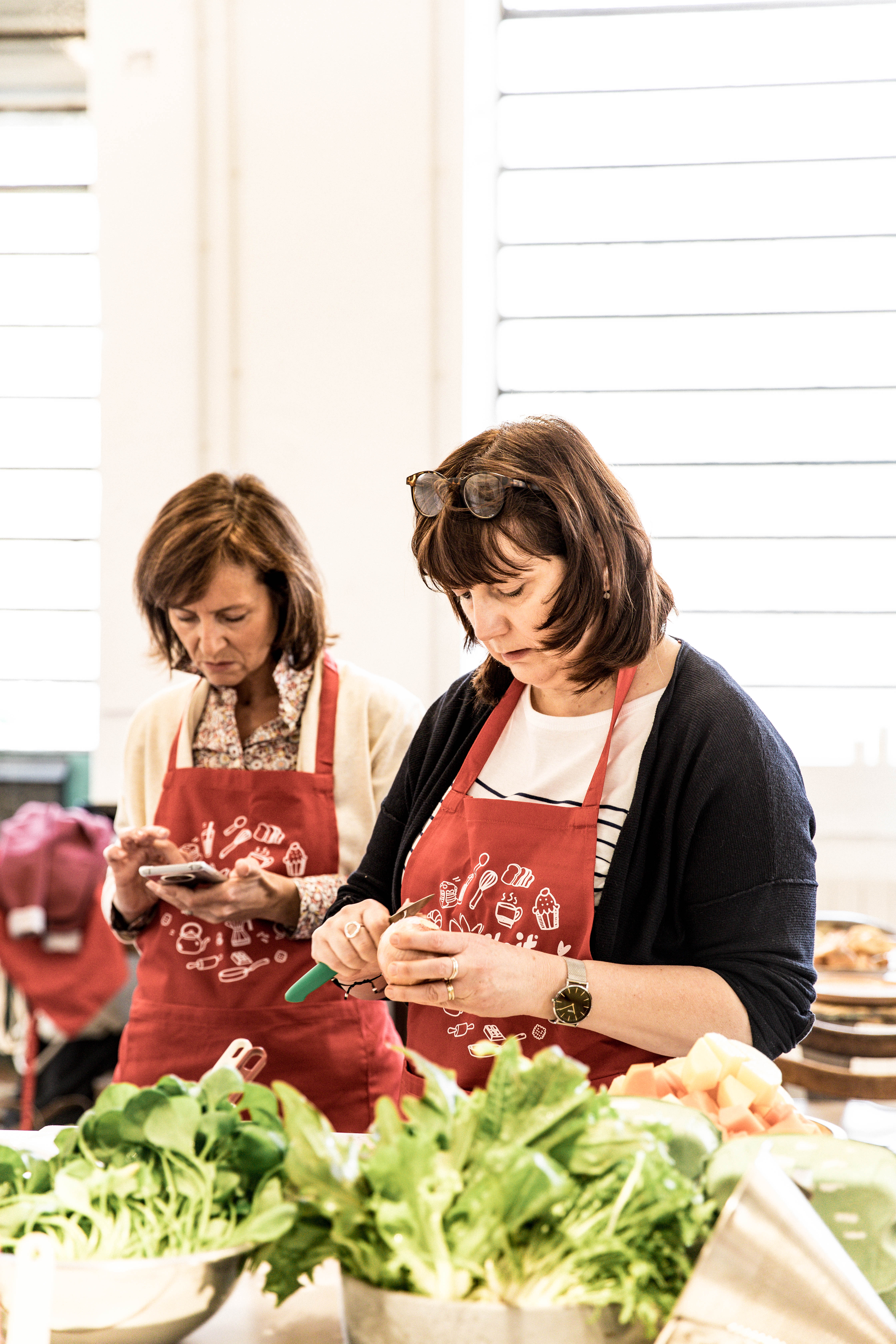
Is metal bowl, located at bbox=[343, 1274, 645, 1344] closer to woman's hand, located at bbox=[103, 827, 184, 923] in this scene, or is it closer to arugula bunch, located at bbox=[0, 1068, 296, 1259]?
arugula bunch, located at bbox=[0, 1068, 296, 1259]

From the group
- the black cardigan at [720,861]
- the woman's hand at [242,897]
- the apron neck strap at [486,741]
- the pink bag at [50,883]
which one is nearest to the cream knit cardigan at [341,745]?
the woman's hand at [242,897]

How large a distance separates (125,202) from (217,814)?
9.28ft

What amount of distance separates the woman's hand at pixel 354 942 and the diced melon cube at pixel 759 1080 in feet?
1.85

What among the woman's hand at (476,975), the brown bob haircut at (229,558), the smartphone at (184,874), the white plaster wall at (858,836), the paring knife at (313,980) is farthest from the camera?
the white plaster wall at (858,836)

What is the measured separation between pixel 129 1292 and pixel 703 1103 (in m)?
0.49

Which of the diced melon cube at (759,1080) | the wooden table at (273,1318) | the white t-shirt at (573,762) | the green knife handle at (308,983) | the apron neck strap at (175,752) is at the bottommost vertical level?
the wooden table at (273,1318)

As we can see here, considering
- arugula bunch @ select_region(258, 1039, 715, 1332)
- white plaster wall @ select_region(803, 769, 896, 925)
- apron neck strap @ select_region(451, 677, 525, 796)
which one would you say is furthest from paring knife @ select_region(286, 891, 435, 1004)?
white plaster wall @ select_region(803, 769, 896, 925)

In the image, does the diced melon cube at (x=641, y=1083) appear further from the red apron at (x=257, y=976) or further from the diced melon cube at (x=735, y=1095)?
the red apron at (x=257, y=976)

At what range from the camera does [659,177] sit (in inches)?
178

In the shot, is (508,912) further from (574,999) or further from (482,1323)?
(482,1323)

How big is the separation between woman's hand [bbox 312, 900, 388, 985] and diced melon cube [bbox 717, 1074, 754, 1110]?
0.56 metres

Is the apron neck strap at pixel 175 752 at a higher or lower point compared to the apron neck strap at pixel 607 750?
lower

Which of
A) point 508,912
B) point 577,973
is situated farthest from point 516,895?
point 577,973

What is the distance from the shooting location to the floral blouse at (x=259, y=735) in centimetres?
216
